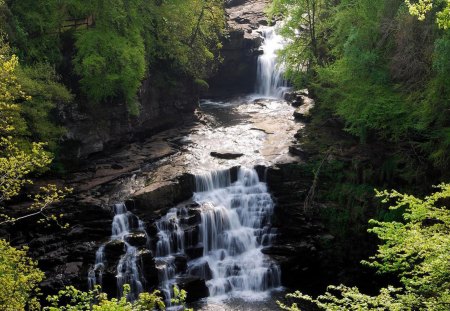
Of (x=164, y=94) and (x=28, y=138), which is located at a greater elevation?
(x=164, y=94)

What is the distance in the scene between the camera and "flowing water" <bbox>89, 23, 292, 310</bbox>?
1975cm

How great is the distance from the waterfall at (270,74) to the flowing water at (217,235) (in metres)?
12.0

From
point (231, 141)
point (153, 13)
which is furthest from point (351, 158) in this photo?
point (153, 13)

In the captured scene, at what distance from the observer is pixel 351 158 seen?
2333 cm

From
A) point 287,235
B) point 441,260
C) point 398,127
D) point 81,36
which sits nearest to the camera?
point 441,260

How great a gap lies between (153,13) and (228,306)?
764 inches

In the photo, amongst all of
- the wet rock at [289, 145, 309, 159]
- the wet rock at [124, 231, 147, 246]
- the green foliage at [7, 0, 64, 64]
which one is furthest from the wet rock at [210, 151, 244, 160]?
the green foliage at [7, 0, 64, 64]

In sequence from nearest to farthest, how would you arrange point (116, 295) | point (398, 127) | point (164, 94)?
point (116, 295)
point (398, 127)
point (164, 94)

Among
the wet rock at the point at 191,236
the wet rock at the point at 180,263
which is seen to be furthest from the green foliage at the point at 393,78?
the wet rock at the point at 180,263

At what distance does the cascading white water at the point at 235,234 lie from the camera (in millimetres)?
20938

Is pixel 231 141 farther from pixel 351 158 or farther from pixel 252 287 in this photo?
pixel 252 287

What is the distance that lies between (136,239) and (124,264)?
127 cm

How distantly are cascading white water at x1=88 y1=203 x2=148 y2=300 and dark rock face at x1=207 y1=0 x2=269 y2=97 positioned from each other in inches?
891

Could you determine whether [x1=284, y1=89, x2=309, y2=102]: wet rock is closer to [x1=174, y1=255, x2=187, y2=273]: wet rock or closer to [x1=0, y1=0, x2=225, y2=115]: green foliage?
[x1=0, y1=0, x2=225, y2=115]: green foliage
